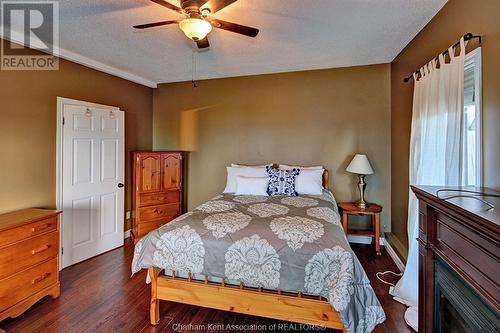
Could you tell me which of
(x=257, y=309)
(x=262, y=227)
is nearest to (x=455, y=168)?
(x=262, y=227)

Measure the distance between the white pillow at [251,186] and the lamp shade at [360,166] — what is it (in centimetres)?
114

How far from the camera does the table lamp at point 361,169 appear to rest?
11.2 feet

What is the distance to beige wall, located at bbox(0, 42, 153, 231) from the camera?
2535 mm

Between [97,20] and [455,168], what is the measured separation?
3130 mm

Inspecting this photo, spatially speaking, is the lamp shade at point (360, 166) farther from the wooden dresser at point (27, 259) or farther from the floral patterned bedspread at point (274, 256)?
the wooden dresser at point (27, 259)

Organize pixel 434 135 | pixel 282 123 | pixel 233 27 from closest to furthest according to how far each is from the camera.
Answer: pixel 233 27
pixel 434 135
pixel 282 123

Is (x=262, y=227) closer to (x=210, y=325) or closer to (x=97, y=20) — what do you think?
(x=210, y=325)

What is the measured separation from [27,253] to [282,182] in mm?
2648

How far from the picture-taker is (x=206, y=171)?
4.41m

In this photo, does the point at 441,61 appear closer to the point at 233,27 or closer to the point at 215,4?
the point at 233,27

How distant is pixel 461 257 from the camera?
1.12 metres

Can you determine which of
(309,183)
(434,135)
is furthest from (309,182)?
(434,135)

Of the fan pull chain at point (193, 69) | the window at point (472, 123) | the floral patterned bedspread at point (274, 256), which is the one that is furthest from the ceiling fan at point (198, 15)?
the window at point (472, 123)

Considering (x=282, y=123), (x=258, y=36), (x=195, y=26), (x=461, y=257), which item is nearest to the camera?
(x=461, y=257)
